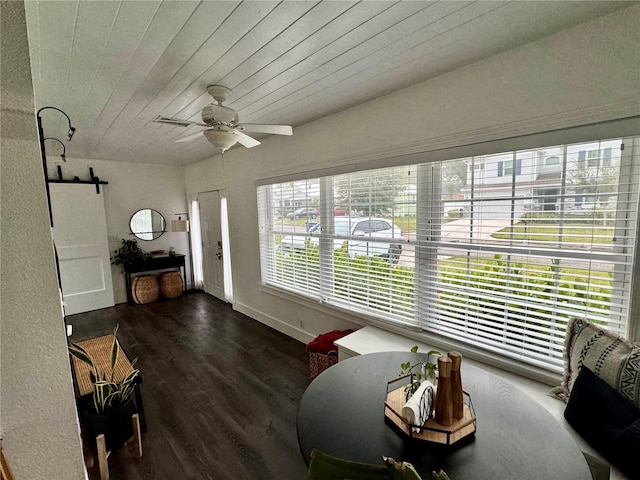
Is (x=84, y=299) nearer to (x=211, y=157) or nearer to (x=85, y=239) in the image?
(x=85, y=239)

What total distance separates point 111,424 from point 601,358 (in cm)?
260

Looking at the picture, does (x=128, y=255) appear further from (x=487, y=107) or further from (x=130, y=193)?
(x=487, y=107)

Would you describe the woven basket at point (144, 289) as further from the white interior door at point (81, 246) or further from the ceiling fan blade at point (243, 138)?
the ceiling fan blade at point (243, 138)

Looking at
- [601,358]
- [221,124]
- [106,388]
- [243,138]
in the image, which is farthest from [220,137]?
[601,358]

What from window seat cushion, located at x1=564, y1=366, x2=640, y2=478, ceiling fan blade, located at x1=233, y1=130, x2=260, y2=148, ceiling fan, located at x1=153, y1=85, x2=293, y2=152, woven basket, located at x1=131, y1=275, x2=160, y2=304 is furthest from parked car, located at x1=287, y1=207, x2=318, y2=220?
woven basket, located at x1=131, y1=275, x2=160, y2=304

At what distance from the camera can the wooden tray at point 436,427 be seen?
1049 mm

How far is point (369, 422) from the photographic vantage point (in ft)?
3.80

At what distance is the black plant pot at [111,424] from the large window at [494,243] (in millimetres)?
1879

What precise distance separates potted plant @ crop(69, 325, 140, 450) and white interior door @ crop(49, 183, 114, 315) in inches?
140

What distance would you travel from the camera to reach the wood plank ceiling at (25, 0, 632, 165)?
134cm

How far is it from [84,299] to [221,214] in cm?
251

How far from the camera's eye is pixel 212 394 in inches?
100

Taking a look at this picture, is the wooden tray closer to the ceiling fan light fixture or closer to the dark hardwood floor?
the dark hardwood floor

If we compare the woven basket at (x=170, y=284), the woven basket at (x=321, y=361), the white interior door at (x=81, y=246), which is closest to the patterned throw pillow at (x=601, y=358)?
the woven basket at (x=321, y=361)
